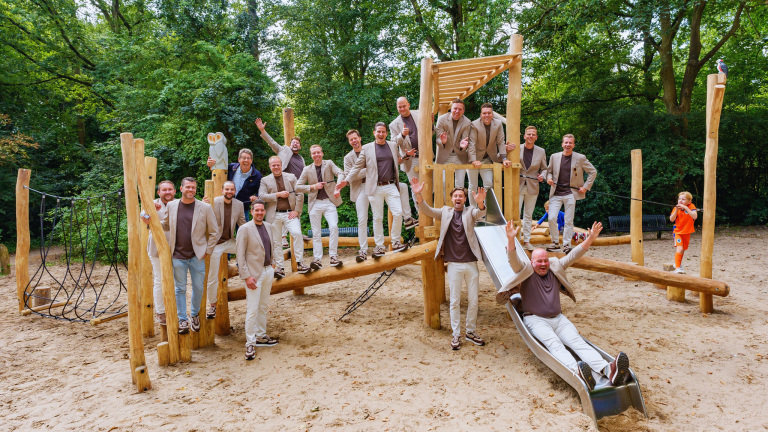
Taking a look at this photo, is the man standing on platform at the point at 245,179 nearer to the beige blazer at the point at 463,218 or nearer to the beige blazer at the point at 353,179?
the beige blazer at the point at 353,179

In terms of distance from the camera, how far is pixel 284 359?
6.34 metres

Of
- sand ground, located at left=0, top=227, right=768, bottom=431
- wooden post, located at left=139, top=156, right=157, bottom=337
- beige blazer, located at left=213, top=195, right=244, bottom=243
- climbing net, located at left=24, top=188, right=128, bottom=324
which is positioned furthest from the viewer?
climbing net, located at left=24, top=188, right=128, bottom=324

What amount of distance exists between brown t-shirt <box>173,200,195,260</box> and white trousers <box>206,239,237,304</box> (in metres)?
0.45

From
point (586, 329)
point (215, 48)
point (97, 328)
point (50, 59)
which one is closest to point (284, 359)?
point (97, 328)

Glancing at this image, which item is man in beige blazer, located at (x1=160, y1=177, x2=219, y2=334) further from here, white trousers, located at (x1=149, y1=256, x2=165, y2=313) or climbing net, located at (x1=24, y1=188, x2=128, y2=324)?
climbing net, located at (x1=24, y1=188, x2=128, y2=324)

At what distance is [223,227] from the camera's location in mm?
6520

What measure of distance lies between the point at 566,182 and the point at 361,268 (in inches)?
148

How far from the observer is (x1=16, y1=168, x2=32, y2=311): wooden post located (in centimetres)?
870

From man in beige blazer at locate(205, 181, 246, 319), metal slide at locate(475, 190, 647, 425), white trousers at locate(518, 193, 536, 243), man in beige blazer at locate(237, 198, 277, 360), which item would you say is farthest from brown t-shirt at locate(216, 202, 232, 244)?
white trousers at locate(518, 193, 536, 243)

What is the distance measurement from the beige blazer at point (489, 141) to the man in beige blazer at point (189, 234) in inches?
157

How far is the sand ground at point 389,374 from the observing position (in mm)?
4676

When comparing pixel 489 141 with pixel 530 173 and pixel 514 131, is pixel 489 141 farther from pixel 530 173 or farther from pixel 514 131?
pixel 530 173

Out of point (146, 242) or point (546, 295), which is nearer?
point (546, 295)

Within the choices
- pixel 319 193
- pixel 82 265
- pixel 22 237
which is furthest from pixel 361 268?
pixel 82 265
